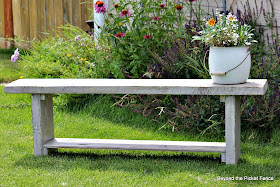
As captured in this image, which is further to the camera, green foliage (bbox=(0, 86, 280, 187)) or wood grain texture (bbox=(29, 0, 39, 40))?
wood grain texture (bbox=(29, 0, 39, 40))

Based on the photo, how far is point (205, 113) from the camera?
4543 mm

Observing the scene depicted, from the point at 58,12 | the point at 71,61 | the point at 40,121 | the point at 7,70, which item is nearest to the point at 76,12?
the point at 58,12

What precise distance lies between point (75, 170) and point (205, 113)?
1.49 meters

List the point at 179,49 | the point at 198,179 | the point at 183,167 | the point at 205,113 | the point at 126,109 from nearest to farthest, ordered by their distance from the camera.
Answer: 1. the point at 198,179
2. the point at 183,167
3. the point at 205,113
4. the point at 179,49
5. the point at 126,109

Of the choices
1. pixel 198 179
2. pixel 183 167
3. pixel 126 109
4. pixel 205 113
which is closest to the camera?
pixel 198 179

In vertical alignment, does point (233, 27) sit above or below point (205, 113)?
above

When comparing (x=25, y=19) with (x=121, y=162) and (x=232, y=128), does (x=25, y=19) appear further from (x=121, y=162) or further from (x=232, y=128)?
(x=232, y=128)

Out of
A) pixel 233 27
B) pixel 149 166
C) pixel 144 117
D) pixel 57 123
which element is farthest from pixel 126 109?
pixel 233 27

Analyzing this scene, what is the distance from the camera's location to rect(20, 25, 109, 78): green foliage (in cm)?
570

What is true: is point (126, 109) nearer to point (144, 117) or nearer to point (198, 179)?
point (144, 117)

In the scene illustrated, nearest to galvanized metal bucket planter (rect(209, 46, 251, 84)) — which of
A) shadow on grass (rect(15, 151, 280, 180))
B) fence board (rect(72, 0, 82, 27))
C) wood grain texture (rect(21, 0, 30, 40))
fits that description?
shadow on grass (rect(15, 151, 280, 180))

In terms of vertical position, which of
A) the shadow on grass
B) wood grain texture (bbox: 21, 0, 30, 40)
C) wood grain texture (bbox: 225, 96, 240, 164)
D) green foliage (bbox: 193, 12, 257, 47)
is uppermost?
wood grain texture (bbox: 21, 0, 30, 40)

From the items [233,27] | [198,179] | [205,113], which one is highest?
[233,27]

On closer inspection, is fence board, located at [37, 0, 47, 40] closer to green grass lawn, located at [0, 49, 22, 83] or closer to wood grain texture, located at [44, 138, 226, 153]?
green grass lawn, located at [0, 49, 22, 83]
